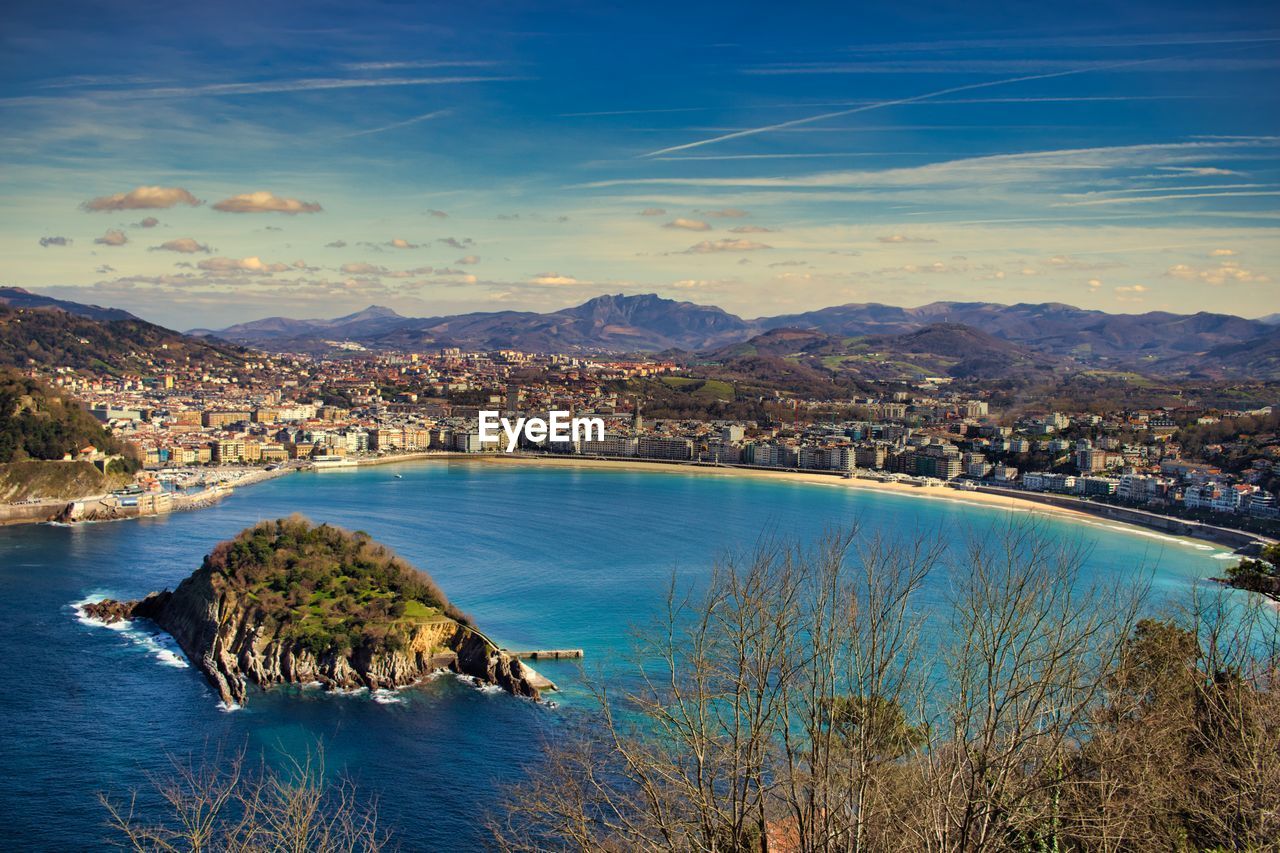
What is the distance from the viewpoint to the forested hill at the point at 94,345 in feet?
140

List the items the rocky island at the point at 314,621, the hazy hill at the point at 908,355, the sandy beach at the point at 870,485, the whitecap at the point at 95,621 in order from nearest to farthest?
the rocky island at the point at 314,621, the whitecap at the point at 95,621, the sandy beach at the point at 870,485, the hazy hill at the point at 908,355

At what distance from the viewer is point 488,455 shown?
3225 centimetres

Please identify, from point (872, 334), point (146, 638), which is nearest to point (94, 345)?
point (146, 638)

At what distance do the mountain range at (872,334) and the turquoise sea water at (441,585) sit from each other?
4680 centimetres

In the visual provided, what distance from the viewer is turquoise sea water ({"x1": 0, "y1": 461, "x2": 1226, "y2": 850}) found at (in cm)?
702

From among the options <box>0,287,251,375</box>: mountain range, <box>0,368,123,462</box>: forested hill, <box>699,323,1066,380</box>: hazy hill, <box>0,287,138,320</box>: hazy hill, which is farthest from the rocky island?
<box>0,287,138,320</box>: hazy hill

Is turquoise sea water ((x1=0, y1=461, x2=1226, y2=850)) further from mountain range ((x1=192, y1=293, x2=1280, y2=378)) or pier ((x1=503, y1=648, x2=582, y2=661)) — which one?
mountain range ((x1=192, y1=293, x2=1280, y2=378))

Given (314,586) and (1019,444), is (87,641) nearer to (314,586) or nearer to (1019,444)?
(314,586)

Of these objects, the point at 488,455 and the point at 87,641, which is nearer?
the point at 87,641

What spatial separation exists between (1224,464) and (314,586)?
21.3m

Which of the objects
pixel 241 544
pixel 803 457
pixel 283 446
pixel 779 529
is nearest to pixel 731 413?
pixel 803 457

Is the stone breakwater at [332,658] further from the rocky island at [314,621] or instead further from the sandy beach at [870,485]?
the sandy beach at [870,485]

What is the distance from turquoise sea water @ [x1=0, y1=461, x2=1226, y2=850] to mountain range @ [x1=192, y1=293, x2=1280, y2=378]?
154 ft

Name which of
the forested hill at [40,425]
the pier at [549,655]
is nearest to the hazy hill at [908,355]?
the forested hill at [40,425]
